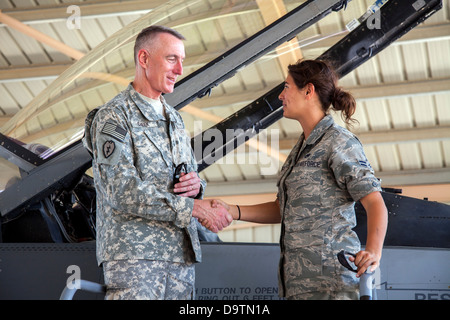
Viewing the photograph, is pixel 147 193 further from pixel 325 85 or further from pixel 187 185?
pixel 325 85

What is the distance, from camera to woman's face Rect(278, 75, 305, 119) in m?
2.44

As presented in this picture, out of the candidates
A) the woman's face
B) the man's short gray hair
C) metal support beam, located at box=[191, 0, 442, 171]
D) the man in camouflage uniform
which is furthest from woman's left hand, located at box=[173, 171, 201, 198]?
metal support beam, located at box=[191, 0, 442, 171]

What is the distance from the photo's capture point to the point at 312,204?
7.41 ft

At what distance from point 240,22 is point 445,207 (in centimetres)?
149

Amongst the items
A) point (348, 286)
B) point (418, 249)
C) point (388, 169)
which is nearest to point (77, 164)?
point (348, 286)

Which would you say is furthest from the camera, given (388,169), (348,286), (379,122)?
(388,169)

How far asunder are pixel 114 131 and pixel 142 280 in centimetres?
56

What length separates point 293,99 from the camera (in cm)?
245

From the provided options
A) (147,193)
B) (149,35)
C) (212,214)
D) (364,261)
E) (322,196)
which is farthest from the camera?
(149,35)

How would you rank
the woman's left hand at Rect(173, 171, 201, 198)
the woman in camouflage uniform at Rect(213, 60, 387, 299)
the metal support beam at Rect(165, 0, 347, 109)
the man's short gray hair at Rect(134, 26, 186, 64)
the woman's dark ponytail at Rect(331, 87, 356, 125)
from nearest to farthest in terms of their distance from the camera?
1. the woman in camouflage uniform at Rect(213, 60, 387, 299)
2. the woman's left hand at Rect(173, 171, 201, 198)
3. the woman's dark ponytail at Rect(331, 87, 356, 125)
4. the man's short gray hair at Rect(134, 26, 186, 64)
5. the metal support beam at Rect(165, 0, 347, 109)

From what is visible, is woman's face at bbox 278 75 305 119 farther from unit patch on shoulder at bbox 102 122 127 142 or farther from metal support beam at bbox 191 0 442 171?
metal support beam at bbox 191 0 442 171

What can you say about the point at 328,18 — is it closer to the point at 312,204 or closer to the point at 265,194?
the point at 312,204

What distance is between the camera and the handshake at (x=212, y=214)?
7.45 ft

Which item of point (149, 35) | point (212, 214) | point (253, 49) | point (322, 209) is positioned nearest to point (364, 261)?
point (322, 209)
